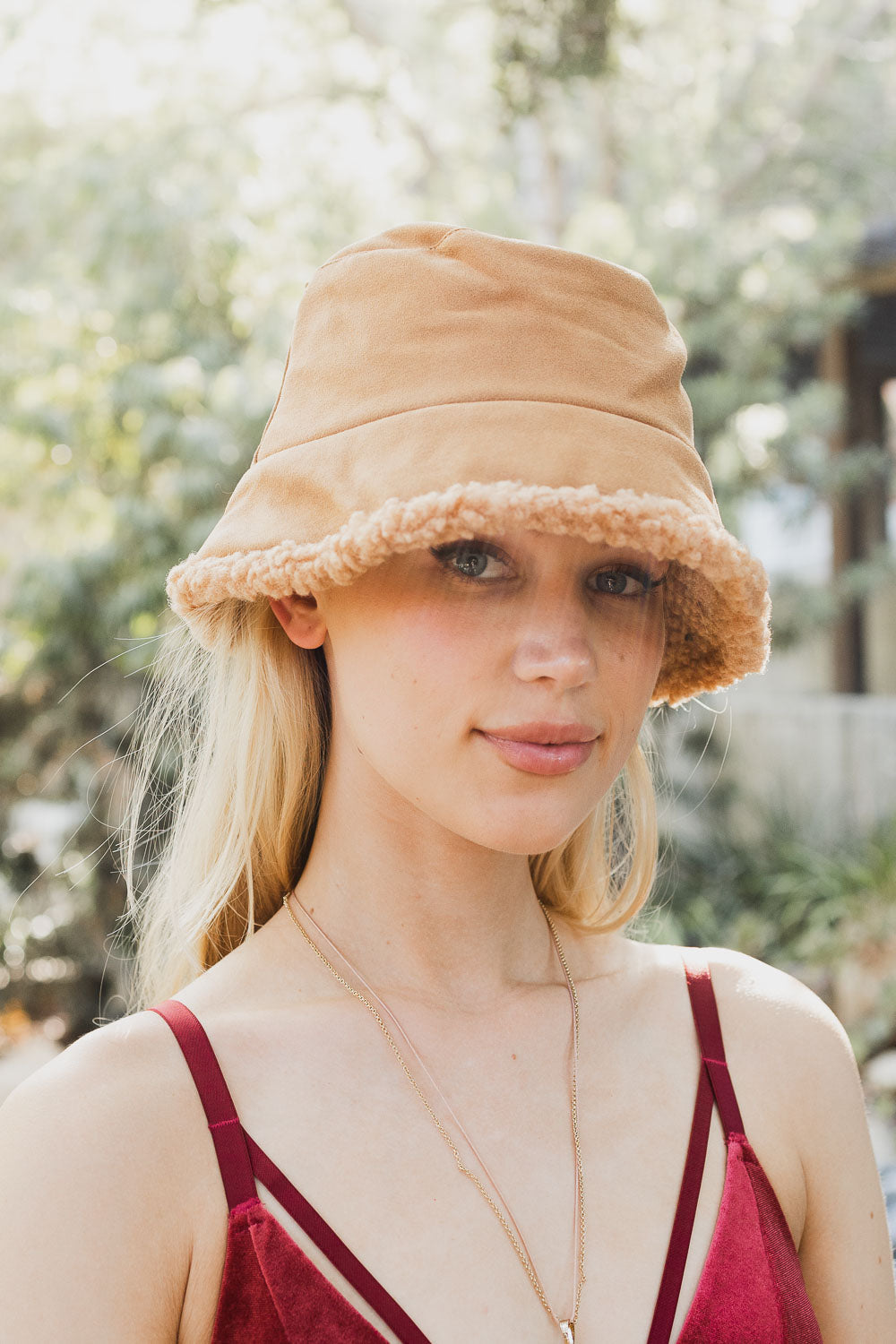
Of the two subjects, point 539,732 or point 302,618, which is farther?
point 302,618

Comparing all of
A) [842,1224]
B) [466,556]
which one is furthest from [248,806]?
[842,1224]

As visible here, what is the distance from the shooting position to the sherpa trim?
1.22 meters

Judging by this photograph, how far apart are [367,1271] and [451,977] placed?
378 millimetres

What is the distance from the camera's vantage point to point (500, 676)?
4.33 ft

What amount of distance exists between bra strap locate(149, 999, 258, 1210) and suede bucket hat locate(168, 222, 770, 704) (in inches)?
Result: 18.5

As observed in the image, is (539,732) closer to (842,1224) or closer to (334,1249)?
(334,1249)

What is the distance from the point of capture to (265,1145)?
132 cm

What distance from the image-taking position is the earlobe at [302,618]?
4.95ft

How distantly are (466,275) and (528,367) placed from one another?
12cm

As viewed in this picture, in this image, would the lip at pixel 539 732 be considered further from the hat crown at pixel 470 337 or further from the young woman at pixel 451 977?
the hat crown at pixel 470 337

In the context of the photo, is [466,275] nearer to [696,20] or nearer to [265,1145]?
[265,1145]

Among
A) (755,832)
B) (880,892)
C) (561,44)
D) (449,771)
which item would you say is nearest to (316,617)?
(449,771)

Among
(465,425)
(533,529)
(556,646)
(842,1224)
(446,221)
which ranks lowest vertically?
(842,1224)

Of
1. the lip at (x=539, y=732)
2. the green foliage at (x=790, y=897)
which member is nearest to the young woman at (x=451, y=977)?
the lip at (x=539, y=732)
